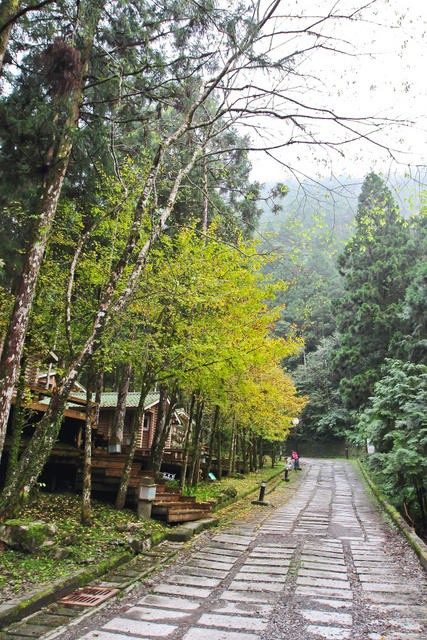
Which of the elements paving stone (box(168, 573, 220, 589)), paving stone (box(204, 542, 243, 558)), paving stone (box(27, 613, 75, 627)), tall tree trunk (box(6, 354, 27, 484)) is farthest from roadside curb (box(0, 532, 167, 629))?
tall tree trunk (box(6, 354, 27, 484))

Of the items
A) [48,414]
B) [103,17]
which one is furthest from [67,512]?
[103,17]

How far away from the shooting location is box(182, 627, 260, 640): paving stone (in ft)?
13.5

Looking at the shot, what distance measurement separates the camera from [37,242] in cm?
697

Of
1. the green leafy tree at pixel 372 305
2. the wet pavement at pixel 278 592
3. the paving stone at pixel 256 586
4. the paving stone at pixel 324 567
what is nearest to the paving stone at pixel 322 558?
the wet pavement at pixel 278 592

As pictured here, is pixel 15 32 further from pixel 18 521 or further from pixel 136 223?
pixel 18 521

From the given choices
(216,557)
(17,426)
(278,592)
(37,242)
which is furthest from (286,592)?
(37,242)

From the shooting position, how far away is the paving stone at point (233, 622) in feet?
14.5

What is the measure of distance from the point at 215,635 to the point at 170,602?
111cm

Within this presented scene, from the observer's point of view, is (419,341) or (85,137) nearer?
(85,137)

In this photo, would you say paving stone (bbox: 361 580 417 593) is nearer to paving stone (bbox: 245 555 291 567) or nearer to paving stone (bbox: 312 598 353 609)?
paving stone (bbox: 312 598 353 609)

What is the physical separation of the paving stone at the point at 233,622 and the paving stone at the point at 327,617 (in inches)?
21.3

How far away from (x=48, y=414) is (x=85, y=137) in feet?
22.8

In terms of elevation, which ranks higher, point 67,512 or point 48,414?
point 48,414

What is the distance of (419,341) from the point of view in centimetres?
2014
